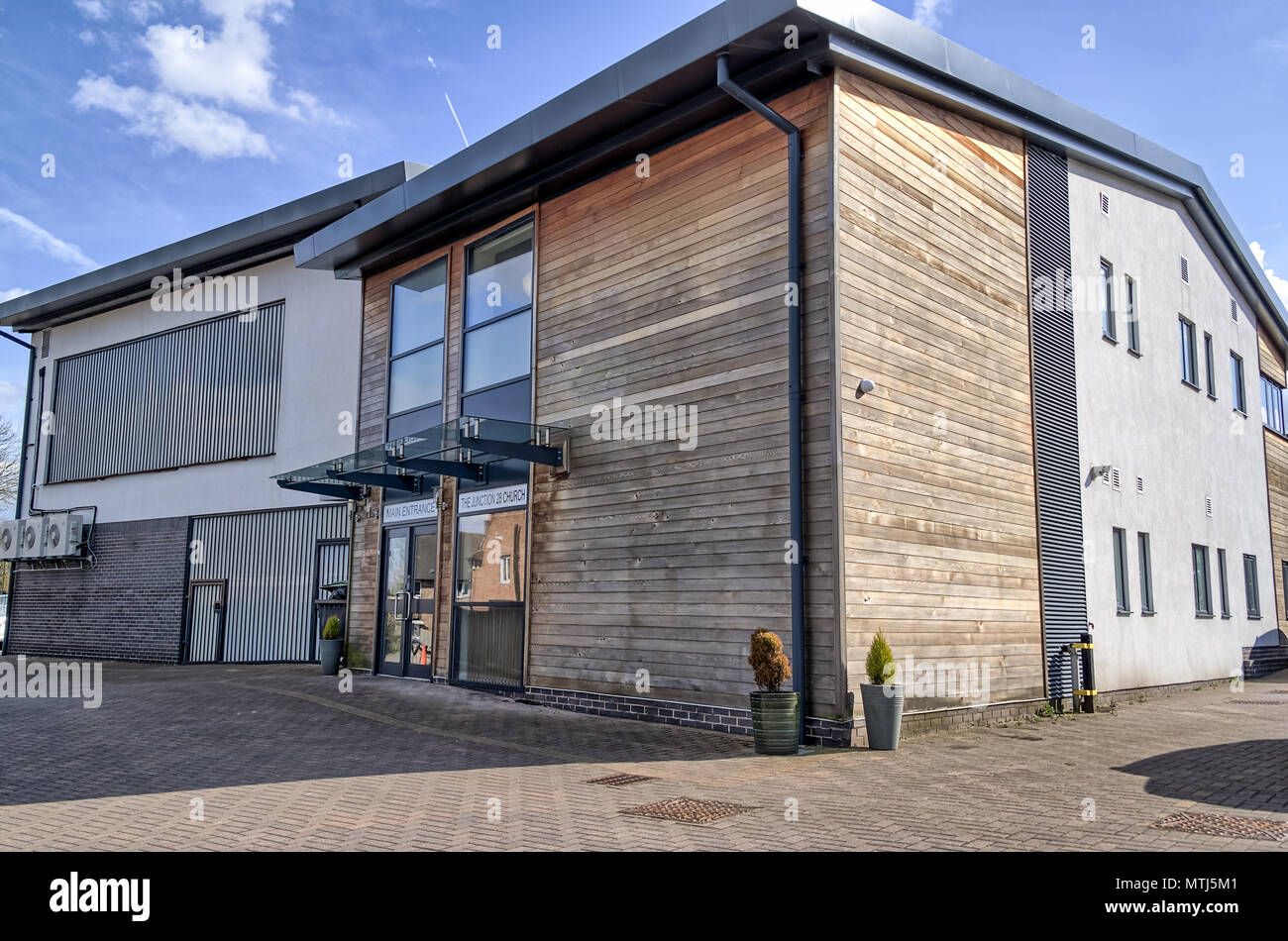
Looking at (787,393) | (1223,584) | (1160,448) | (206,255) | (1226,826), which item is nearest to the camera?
(1226,826)

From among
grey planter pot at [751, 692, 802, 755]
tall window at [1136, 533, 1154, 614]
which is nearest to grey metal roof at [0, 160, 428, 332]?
grey planter pot at [751, 692, 802, 755]

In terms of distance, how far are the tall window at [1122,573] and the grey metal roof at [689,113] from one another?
559cm

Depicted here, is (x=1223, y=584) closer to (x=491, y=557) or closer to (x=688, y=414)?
(x=688, y=414)

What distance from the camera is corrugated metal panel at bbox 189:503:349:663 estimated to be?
19.7 meters

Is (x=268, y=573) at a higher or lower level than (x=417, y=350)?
lower

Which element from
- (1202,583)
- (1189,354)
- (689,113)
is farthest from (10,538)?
(1189,354)

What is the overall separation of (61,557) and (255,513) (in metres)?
7.03

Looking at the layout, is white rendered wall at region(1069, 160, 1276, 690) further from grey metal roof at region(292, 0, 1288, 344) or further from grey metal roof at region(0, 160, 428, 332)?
grey metal roof at region(0, 160, 428, 332)

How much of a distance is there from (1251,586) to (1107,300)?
322 inches

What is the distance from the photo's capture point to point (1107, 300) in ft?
50.2

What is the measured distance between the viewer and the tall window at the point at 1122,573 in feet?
46.9

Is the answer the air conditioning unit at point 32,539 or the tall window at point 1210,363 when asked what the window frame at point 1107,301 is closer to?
the tall window at point 1210,363
